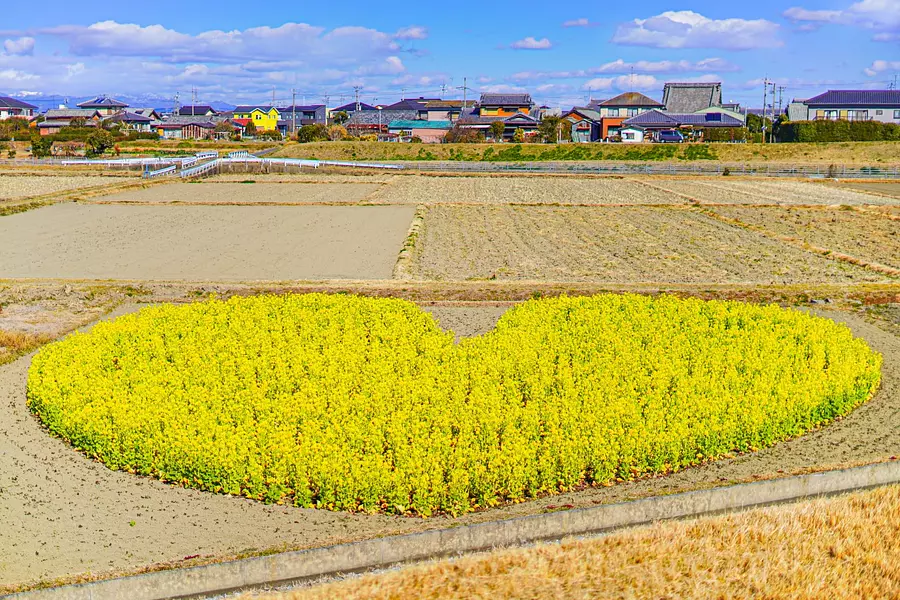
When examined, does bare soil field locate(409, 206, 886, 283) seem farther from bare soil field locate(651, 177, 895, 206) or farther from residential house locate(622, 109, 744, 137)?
residential house locate(622, 109, 744, 137)

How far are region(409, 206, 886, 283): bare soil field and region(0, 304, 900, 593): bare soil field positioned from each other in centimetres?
1126

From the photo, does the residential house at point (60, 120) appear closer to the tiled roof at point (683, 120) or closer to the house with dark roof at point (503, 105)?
the house with dark roof at point (503, 105)

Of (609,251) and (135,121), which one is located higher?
(135,121)

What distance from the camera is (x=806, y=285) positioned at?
2072cm

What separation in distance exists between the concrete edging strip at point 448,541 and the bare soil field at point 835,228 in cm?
1729

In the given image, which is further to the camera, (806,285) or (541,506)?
(806,285)

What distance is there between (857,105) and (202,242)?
79543mm

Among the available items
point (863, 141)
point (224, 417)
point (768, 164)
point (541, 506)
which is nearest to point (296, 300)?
point (224, 417)

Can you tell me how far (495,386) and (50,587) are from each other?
5952 mm

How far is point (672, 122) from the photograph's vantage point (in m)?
87.4

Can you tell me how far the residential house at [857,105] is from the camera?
284 feet

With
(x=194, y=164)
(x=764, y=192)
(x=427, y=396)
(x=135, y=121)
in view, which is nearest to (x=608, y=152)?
(x=764, y=192)

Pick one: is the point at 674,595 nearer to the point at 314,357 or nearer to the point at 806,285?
the point at 314,357

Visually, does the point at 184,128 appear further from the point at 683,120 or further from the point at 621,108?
the point at 683,120
